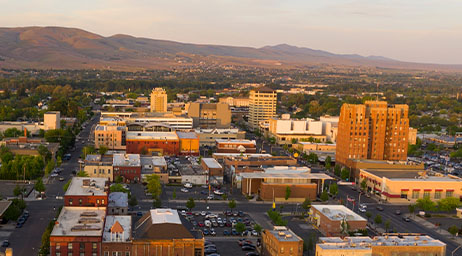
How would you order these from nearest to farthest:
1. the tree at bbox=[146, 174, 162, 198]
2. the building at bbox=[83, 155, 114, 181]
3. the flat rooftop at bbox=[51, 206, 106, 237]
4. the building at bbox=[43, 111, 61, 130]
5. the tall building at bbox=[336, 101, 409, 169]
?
the flat rooftop at bbox=[51, 206, 106, 237]
the tree at bbox=[146, 174, 162, 198]
the building at bbox=[83, 155, 114, 181]
the tall building at bbox=[336, 101, 409, 169]
the building at bbox=[43, 111, 61, 130]

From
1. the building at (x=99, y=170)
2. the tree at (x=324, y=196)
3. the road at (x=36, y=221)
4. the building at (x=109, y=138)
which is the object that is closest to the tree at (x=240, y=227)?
the road at (x=36, y=221)

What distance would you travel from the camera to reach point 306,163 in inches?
1962

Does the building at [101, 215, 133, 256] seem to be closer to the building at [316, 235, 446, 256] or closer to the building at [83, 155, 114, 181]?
the building at [316, 235, 446, 256]

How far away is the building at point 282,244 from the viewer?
75.6 feet

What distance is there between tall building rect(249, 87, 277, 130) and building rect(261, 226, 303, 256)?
48.9 m

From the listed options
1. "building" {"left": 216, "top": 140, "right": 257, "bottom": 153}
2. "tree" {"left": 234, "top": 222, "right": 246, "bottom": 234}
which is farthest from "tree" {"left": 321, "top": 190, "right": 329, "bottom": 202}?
"building" {"left": 216, "top": 140, "right": 257, "bottom": 153}

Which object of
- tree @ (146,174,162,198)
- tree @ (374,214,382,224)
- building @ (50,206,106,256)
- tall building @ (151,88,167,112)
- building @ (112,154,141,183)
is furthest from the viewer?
tall building @ (151,88,167,112)

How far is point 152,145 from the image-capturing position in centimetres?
5038

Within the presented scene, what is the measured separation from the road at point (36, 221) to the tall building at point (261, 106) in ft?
117

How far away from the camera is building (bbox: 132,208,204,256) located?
22.5 metres

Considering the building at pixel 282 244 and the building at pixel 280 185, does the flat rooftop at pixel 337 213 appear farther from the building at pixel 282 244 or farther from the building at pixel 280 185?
the building at pixel 282 244

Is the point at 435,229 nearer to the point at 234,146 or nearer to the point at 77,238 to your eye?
the point at 77,238

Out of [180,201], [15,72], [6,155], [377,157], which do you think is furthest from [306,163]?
[15,72]

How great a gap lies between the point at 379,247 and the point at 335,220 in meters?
5.34
